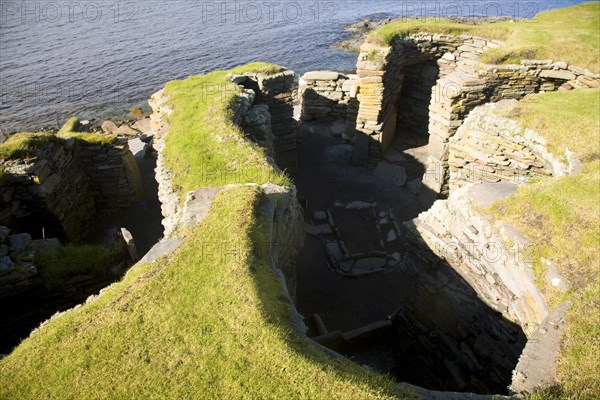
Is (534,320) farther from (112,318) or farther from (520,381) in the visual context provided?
(112,318)

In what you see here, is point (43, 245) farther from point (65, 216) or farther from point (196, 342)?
point (196, 342)

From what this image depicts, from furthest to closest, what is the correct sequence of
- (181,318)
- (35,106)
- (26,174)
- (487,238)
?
(35,106) < (26,174) < (487,238) < (181,318)

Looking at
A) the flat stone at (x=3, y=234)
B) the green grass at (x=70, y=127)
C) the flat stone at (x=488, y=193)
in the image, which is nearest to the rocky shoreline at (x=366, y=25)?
the green grass at (x=70, y=127)

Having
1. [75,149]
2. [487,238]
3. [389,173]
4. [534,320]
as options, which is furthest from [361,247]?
[75,149]

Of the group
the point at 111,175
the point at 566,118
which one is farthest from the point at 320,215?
the point at 566,118

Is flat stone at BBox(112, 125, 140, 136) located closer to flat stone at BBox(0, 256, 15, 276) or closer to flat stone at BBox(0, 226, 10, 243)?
flat stone at BBox(0, 226, 10, 243)

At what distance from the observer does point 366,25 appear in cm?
4538

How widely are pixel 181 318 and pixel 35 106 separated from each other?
1076 inches

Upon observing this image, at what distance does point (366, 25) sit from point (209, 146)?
4054cm

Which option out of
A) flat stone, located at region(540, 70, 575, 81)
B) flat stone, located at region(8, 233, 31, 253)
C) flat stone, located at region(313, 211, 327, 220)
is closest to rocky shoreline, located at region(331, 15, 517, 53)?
flat stone, located at region(540, 70, 575, 81)

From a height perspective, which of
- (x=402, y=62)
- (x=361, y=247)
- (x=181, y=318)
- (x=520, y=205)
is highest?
(x=402, y=62)

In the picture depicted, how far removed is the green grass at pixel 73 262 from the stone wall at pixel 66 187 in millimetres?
2880

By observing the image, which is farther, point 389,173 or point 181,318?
point 389,173

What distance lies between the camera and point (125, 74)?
31.4 metres
